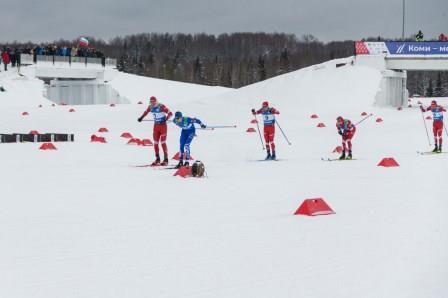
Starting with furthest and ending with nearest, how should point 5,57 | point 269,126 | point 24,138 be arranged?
1. point 5,57
2. point 24,138
3. point 269,126

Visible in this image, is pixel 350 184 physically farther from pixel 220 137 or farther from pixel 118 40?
pixel 118 40

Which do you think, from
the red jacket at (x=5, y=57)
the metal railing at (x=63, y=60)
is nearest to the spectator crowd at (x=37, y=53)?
the red jacket at (x=5, y=57)

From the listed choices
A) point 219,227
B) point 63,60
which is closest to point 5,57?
point 63,60

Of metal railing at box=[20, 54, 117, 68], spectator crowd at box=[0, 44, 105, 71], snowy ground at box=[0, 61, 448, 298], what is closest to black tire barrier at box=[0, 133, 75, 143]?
snowy ground at box=[0, 61, 448, 298]

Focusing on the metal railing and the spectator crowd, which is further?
the metal railing

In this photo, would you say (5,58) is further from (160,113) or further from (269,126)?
(160,113)

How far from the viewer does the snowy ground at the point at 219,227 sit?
21.8 ft

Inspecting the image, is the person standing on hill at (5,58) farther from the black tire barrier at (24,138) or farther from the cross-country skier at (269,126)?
the cross-country skier at (269,126)

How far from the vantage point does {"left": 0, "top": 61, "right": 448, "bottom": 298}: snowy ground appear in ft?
21.8

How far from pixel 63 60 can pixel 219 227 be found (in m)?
49.3

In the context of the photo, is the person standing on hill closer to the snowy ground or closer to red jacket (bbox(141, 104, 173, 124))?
the snowy ground

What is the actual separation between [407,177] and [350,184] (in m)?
1.91

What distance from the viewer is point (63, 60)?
56625 mm

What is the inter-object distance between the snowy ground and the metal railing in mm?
31742
